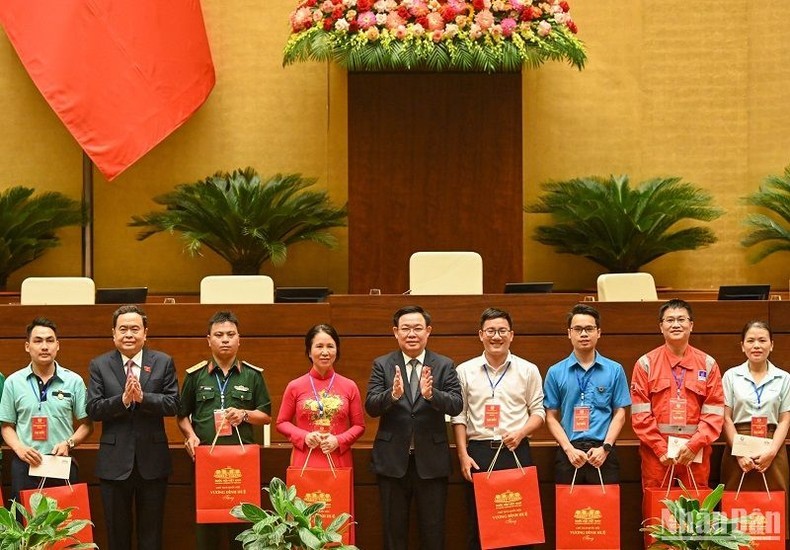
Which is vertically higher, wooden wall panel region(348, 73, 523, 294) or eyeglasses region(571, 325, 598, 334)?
wooden wall panel region(348, 73, 523, 294)

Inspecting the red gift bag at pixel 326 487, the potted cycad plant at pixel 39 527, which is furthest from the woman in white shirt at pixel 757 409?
the potted cycad plant at pixel 39 527

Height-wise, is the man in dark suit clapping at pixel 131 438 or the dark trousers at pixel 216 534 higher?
the man in dark suit clapping at pixel 131 438

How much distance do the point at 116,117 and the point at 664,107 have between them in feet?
14.4

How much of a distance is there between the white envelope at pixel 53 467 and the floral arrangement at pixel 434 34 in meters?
3.91

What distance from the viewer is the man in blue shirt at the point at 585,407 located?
4.97 metres

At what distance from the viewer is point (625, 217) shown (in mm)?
8344

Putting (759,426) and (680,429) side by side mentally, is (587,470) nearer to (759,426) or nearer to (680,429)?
(680,429)

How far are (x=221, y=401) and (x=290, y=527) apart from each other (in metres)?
0.81

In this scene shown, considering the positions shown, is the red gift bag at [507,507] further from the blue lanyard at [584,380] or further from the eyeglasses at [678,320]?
the eyeglasses at [678,320]

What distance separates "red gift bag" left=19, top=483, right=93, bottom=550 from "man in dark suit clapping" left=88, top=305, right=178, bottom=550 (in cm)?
10

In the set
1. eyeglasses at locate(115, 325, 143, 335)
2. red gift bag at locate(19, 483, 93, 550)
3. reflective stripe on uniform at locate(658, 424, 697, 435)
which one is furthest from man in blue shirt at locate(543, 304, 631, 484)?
red gift bag at locate(19, 483, 93, 550)

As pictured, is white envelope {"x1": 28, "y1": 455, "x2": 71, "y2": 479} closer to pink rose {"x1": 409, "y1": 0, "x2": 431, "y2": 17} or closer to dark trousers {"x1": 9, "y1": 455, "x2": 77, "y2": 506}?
dark trousers {"x1": 9, "y1": 455, "x2": 77, "y2": 506}

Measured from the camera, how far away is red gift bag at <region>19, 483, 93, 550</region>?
187 inches

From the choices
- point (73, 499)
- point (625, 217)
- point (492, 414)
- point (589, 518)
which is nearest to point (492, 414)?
point (492, 414)
